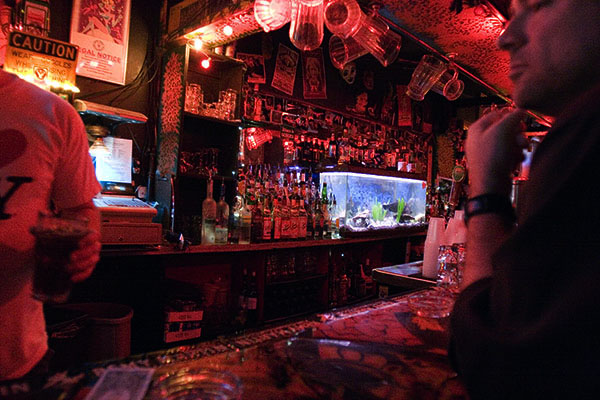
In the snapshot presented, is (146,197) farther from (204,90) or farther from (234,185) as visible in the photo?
(204,90)

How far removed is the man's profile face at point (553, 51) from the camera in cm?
65

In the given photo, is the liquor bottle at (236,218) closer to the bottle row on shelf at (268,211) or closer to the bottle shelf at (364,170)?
the bottle row on shelf at (268,211)

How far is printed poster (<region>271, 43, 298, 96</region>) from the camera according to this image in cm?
430

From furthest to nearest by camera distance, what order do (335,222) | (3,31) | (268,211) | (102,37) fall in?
1. (335,222)
2. (268,211)
3. (102,37)
4. (3,31)

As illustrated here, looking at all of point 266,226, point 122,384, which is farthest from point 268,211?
point 122,384

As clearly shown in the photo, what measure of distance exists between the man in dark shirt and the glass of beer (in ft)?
3.22

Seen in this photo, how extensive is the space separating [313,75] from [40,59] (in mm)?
3038

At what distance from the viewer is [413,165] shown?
6.30 meters

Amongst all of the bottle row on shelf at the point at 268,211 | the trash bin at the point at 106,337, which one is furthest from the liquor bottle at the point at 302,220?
the trash bin at the point at 106,337

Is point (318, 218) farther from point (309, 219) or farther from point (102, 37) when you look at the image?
point (102, 37)

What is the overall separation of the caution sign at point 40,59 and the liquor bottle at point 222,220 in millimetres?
1367

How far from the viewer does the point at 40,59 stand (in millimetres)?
2221

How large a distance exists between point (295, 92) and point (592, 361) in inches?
170

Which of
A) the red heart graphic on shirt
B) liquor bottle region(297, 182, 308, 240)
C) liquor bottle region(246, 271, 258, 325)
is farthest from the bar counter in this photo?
liquor bottle region(297, 182, 308, 240)
